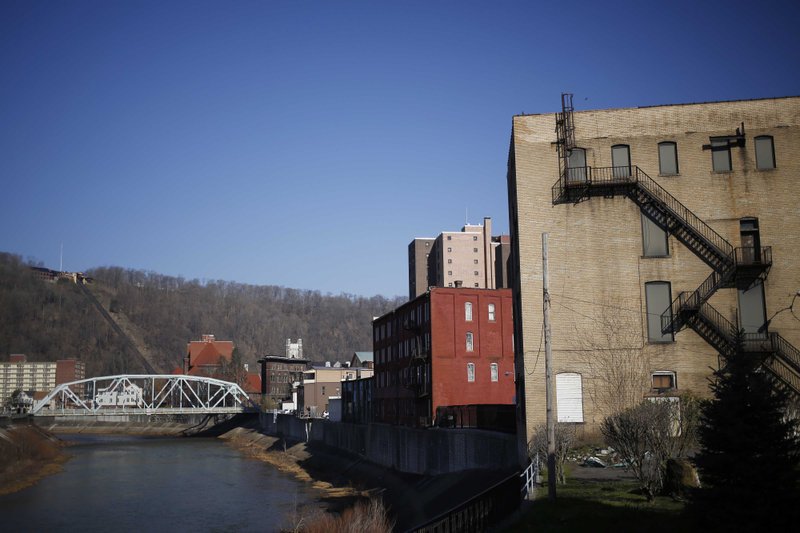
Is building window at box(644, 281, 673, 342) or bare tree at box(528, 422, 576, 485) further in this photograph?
building window at box(644, 281, 673, 342)

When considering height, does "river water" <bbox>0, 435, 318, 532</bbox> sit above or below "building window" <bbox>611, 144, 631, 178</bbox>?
below

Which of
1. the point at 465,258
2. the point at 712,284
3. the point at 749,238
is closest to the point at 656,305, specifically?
the point at 712,284

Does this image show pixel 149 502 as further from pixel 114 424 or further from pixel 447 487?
pixel 114 424

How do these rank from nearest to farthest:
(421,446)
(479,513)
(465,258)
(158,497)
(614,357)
Result: (479,513)
(614,357)
(421,446)
(158,497)
(465,258)

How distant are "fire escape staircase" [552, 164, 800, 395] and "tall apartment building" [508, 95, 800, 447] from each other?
0.21ft

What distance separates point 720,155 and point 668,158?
2.43m

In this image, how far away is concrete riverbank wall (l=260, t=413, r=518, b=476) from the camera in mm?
33500

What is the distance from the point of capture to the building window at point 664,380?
3456 centimetres

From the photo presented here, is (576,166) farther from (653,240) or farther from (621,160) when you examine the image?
(653,240)

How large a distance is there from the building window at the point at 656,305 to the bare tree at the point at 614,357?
56 cm

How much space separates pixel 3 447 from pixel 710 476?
2969 inches

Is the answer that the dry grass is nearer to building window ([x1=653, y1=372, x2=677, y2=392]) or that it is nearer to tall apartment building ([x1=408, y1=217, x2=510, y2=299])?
building window ([x1=653, y1=372, x2=677, y2=392])

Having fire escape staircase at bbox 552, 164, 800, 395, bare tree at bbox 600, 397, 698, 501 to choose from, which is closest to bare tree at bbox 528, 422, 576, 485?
bare tree at bbox 600, 397, 698, 501

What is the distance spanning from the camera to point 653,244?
3572cm
